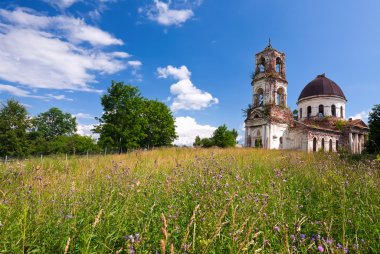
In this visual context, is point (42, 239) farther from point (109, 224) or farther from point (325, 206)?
point (325, 206)

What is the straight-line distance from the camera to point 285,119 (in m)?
31.2

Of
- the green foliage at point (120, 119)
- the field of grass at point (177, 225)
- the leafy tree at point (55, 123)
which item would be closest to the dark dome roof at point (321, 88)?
Answer: the green foliage at point (120, 119)

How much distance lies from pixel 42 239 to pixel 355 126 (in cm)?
4500

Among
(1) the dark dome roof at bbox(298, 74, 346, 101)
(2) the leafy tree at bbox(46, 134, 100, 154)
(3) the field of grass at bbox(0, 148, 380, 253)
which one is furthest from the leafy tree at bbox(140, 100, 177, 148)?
(3) the field of grass at bbox(0, 148, 380, 253)

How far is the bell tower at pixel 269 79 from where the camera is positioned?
31.2m

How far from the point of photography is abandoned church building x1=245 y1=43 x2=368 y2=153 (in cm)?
3019

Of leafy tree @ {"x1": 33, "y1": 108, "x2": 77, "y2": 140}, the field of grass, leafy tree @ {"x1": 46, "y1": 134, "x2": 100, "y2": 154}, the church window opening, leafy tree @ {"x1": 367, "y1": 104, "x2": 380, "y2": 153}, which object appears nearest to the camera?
the field of grass

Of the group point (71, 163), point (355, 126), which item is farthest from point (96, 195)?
point (355, 126)

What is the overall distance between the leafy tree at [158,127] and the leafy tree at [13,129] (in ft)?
66.5

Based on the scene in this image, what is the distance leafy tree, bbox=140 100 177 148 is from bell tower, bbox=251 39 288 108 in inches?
743

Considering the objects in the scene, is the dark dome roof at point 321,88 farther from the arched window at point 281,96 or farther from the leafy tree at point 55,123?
the leafy tree at point 55,123

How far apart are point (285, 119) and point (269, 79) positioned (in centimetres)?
612

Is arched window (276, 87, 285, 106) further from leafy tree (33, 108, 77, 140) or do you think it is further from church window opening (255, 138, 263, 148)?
leafy tree (33, 108, 77, 140)

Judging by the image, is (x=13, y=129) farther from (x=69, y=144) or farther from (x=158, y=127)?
(x=158, y=127)
